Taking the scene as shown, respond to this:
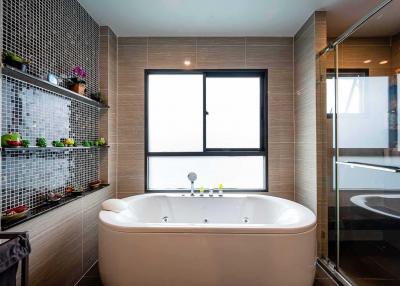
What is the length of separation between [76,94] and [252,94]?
6.52ft

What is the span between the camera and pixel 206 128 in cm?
299

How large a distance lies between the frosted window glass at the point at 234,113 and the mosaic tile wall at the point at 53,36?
4.61ft

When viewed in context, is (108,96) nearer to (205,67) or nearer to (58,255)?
(205,67)

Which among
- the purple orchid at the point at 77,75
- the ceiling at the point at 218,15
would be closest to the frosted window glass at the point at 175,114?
the ceiling at the point at 218,15

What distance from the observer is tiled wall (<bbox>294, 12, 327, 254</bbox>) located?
2369 millimetres

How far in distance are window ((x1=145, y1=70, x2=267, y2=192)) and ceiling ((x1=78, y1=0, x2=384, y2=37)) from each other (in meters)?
0.51

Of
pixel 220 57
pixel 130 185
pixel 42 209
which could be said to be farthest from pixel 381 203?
pixel 42 209

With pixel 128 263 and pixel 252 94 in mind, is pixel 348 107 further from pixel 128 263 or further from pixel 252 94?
pixel 128 263

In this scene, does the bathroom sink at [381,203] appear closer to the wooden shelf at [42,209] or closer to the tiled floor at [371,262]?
the tiled floor at [371,262]

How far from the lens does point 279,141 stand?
2.90 meters

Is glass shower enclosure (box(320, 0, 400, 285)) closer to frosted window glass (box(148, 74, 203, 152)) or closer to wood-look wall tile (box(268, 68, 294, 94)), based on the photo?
wood-look wall tile (box(268, 68, 294, 94))

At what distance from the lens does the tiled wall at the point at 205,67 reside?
291 centimetres

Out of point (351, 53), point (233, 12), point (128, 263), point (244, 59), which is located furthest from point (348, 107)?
point (128, 263)

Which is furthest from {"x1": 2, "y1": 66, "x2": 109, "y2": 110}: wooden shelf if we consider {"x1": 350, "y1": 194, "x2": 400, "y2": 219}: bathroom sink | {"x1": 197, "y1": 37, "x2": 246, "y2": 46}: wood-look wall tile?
{"x1": 350, "y1": 194, "x2": 400, "y2": 219}: bathroom sink
